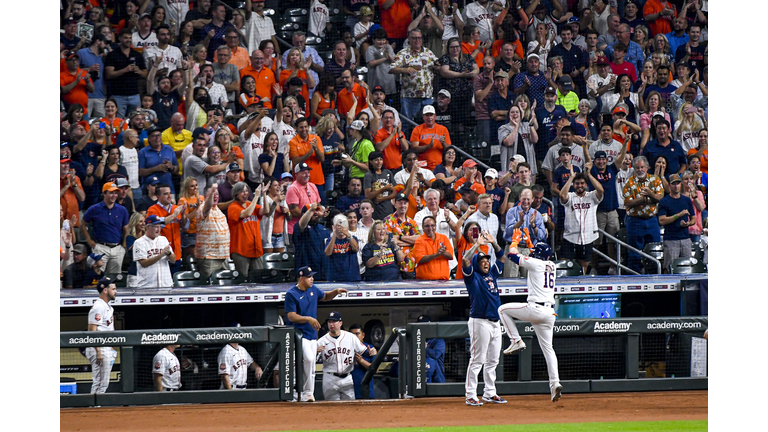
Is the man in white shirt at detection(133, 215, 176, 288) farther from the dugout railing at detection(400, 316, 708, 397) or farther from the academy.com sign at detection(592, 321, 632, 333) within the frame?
the academy.com sign at detection(592, 321, 632, 333)

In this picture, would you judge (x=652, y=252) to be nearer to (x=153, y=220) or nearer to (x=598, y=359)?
(x=598, y=359)

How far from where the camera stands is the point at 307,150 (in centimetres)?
1175

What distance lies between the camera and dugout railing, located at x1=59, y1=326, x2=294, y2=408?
27.7 ft

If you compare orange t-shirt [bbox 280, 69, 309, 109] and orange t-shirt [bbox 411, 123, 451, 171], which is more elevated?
orange t-shirt [bbox 280, 69, 309, 109]

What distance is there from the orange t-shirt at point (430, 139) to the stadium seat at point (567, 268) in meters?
2.27

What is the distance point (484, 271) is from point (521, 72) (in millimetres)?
5818

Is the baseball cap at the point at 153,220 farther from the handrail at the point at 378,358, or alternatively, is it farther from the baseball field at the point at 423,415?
the handrail at the point at 378,358

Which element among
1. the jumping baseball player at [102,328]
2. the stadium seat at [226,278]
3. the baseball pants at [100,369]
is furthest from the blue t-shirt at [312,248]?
the baseball pants at [100,369]

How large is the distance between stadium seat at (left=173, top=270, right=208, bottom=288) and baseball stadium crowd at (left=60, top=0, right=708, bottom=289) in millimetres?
35

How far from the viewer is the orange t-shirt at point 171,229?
10562 mm

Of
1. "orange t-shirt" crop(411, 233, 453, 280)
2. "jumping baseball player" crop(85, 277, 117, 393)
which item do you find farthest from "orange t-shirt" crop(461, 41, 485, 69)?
"jumping baseball player" crop(85, 277, 117, 393)

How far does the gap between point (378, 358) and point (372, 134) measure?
13.5ft

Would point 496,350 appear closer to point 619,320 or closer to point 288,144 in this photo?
point 619,320

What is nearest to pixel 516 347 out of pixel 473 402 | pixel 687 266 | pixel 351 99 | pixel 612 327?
pixel 473 402
